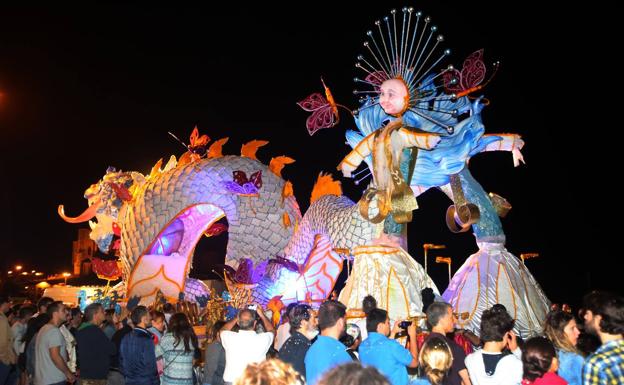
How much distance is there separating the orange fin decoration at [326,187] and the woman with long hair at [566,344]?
895 centimetres

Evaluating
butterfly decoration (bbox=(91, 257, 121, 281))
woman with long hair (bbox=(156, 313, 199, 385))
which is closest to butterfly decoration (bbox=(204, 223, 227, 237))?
butterfly decoration (bbox=(91, 257, 121, 281))

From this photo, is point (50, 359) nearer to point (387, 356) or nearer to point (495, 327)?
point (387, 356)

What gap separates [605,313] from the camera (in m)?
3.16

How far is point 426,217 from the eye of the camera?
784 inches

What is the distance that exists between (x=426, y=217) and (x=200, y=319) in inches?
330

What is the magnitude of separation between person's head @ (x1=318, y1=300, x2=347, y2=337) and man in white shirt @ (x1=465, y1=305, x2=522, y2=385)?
2.77 feet

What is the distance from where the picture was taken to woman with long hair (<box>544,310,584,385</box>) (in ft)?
12.8

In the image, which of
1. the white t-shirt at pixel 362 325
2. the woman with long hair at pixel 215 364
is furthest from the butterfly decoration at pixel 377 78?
the woman with long hair at pixel 215 364

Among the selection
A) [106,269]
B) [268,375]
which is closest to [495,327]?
[268,375]

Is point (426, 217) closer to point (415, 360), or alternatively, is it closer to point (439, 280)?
point (439, 280)

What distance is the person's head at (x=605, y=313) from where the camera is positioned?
3111 millimetres

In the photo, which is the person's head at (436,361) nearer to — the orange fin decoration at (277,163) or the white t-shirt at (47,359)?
the white t-shirt at (47,359)

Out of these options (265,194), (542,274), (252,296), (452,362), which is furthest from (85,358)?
(542,274)

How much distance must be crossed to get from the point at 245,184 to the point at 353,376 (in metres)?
14.1
